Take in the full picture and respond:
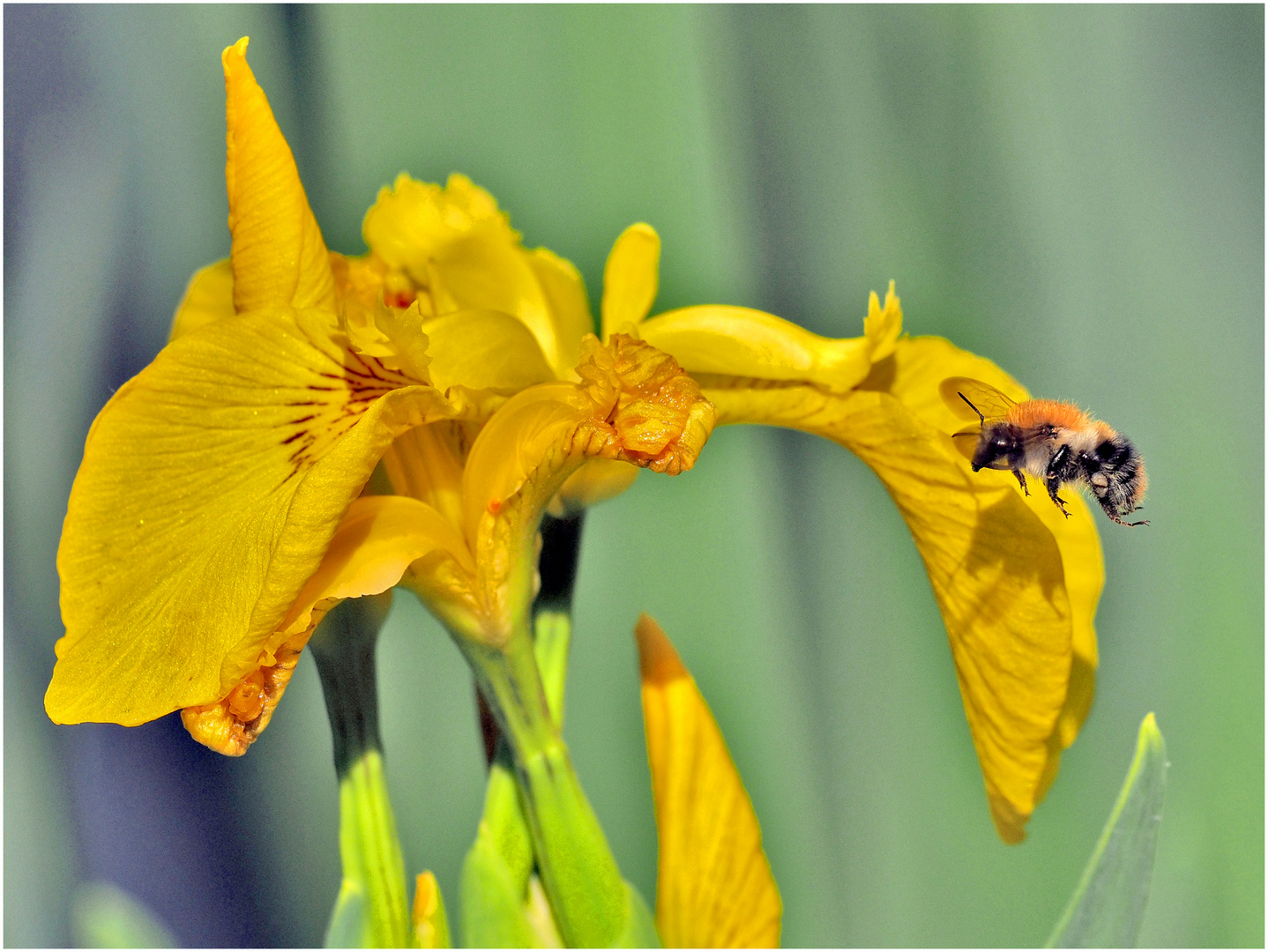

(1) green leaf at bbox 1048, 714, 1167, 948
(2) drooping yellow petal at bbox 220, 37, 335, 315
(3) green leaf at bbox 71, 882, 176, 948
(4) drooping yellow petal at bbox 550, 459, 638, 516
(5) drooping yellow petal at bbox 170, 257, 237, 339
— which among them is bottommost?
(3) green leaf at bbox 71, 882, 176, 948

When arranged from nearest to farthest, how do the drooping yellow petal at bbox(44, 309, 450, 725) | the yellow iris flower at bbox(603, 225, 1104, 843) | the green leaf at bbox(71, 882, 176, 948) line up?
the drooping yellow petal at bbox(44, 309, 450, 725), the yellow iris flower at bbox(603, 225, 1104, 843), the green leaf at bbox(71, 882, 176, 948)

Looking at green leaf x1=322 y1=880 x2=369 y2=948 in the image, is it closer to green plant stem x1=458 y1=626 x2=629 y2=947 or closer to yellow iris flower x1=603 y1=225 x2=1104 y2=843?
green plant stem x1=458 y1=626 x2=629 y2=947

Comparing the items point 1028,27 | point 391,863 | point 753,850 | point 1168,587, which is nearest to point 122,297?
point 391,863

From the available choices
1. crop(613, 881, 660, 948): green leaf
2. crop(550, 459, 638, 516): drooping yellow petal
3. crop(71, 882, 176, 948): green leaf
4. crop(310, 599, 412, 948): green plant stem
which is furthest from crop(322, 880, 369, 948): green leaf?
crop(71, 882, 176, 948): green leaf

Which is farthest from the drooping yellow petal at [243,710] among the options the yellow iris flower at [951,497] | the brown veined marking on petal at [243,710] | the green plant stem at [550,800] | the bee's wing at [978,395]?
the bee's wing at [978,395]

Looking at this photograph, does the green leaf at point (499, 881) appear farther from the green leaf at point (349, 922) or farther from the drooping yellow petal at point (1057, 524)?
the drooping yellow petal at point (1057, 524)

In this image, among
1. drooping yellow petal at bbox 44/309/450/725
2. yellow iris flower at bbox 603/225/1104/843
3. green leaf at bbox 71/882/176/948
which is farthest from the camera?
green leaf at bbox 71/882/176/948

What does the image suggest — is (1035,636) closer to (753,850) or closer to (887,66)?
(753,850)

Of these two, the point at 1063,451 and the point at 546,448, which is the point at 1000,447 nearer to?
the point at 1063,451
